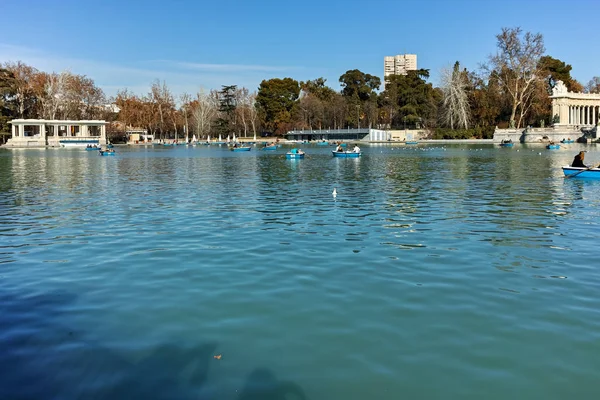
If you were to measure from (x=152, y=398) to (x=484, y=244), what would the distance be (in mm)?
8403

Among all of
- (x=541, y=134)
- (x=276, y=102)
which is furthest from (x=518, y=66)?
(x=276, y=102)

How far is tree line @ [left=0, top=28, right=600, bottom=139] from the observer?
284ft

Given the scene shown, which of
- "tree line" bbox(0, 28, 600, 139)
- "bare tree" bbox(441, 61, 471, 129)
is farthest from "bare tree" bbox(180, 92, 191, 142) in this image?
"bare tree" bbox(441, 61, 471, 129)

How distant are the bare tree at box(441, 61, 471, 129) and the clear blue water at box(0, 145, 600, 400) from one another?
8196 cm

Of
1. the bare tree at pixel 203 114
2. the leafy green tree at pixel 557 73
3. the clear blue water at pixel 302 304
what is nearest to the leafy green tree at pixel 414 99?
the leafy green tree at pixel 557 73

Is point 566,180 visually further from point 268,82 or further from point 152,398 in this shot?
point 268,82

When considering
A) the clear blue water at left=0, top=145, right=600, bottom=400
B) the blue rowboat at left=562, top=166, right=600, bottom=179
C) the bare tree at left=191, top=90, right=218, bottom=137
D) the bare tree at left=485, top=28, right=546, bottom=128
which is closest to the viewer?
the clear blue water at left=0, top=145, right=600, bottom=400

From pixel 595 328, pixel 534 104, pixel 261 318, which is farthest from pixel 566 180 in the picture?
pixel 534 104

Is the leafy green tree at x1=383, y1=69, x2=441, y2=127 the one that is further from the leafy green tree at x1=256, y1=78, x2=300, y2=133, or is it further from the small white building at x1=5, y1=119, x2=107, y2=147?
the small white building at x1=5, y1=119, x2=107, y2=147

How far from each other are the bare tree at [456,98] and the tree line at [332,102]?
181mm

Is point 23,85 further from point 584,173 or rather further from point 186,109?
point 584,173

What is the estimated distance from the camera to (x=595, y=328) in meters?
6.55

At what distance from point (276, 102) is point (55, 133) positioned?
45779 millimetres

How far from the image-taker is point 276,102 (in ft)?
385
